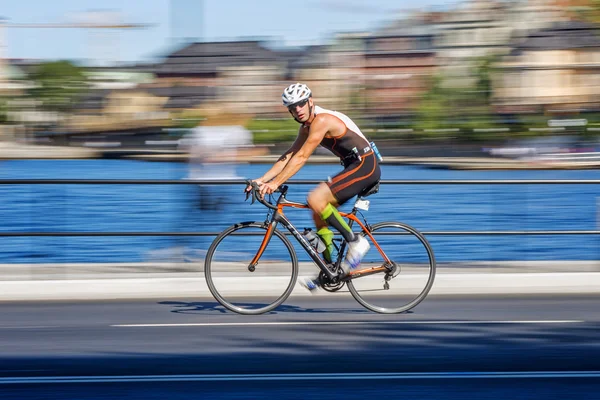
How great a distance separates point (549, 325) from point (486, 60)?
8864cm

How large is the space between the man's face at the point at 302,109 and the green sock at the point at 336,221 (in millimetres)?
669

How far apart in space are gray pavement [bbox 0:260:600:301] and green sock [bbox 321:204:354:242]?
1242mm

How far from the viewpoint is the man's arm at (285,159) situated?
710 centimetres

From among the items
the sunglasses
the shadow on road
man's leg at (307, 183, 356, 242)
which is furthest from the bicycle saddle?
the shadow on road

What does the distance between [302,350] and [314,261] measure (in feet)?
5.15

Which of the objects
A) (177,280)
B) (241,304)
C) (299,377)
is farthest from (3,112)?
(299,377)

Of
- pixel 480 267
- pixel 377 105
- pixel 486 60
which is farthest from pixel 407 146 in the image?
pixel 480 267

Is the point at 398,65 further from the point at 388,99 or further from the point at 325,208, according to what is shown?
the point at 325,208

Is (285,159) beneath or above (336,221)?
above

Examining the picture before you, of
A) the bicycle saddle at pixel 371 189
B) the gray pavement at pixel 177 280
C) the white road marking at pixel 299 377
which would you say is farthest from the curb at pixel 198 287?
the white road marking at pixel 299 377

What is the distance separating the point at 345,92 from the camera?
3179 inches

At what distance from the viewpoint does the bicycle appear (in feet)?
23.9

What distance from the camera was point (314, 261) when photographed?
24.0 ft

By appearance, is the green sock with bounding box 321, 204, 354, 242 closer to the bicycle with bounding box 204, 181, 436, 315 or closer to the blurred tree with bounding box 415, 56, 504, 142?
the bicycle with bounding box 204, 181, 436, 315
